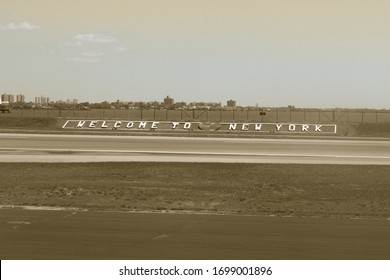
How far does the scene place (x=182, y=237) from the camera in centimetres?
1523

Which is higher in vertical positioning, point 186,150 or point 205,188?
point 186,150

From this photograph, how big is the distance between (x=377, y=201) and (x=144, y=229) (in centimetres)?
1048

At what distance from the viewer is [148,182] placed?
26844 mm

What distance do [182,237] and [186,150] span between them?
26.5m

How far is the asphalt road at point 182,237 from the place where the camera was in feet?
44.4

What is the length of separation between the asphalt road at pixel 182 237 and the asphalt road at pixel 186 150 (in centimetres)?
1735

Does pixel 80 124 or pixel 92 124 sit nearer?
pixel 92 124

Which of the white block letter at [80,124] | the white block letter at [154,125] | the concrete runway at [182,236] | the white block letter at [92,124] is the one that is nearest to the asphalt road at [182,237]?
the concrete runway at [182,236]

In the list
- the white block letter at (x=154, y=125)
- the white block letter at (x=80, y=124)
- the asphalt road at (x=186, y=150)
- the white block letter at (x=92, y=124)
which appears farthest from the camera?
the white block letter at (x=80, y=124)

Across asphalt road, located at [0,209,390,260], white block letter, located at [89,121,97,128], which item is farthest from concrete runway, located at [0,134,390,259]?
white block letter, located at [89,121,97,128]

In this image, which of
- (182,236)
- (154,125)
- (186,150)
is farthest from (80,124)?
(182,236)

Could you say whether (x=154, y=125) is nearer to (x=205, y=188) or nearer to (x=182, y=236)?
(x=205, y=188)

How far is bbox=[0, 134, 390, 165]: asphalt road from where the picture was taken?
36.1 metres

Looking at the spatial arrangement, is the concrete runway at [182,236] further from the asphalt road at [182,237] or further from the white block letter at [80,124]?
the white block letter at [80,124]
